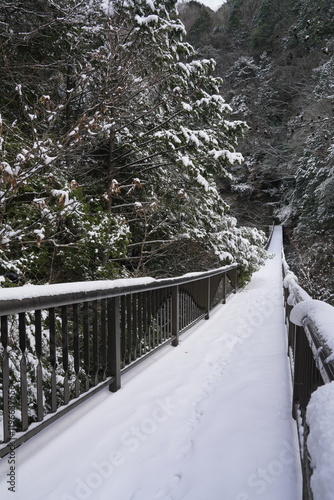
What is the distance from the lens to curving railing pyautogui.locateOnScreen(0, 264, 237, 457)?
1922 mm

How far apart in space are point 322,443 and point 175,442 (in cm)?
172

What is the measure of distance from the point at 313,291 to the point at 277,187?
1059 inches

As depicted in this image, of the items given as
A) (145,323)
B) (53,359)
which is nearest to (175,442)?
(53,359)

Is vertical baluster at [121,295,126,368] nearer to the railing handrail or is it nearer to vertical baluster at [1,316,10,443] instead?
the railing handrail

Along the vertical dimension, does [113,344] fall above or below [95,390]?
above

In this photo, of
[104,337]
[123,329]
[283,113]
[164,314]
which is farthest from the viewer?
[283,113]

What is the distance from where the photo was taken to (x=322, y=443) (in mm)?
790

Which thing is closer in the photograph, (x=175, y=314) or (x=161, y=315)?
(x=161, y=315)

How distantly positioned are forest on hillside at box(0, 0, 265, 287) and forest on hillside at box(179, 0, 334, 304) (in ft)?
33.3

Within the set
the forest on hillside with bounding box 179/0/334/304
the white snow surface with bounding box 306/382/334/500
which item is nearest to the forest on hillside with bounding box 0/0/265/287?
the white snow surface with bounding box 306/382/334/500

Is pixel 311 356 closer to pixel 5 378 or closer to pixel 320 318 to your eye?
pixel 320 318

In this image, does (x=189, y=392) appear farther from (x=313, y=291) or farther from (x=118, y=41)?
(x=313, y=291)

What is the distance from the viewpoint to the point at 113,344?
2.96m

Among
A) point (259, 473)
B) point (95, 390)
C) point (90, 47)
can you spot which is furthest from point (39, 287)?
point (90, 47)
